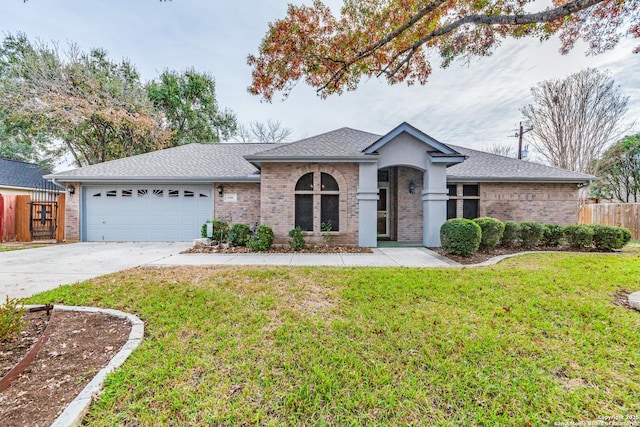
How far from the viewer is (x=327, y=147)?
10.3 m

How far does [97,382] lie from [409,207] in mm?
11357

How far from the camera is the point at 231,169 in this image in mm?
12078

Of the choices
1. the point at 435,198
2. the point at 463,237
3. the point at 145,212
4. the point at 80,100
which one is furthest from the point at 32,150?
the point at 463,237

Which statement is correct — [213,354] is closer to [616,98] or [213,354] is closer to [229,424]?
[229,424]

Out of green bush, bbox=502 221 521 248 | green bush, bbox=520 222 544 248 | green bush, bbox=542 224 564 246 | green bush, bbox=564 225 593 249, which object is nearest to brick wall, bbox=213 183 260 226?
green bush, bbox=502 221 521 248

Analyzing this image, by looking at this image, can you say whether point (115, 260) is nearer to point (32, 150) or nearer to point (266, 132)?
point (266, 132)

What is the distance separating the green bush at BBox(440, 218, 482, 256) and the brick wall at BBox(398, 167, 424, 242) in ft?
11.4

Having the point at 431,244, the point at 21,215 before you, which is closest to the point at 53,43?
the point at 21,215

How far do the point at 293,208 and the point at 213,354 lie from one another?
7096 millimetres

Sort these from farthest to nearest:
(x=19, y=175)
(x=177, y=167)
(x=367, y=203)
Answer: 1. (x=19, y=175)
2. (x=177, y=167)
3. (x=367, y=203)

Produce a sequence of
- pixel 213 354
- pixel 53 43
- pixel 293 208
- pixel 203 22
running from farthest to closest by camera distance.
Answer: pixel 53 43 < pixel 293 208 < pixel 203 22 < pixel 213 354

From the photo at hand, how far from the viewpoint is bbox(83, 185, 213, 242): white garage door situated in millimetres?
11625

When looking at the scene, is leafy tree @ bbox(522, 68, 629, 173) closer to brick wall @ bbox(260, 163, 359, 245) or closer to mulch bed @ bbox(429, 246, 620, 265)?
mulch bed @ bbox(429, 246, 620, 265)

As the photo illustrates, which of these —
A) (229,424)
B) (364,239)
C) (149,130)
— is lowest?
(229,424)
